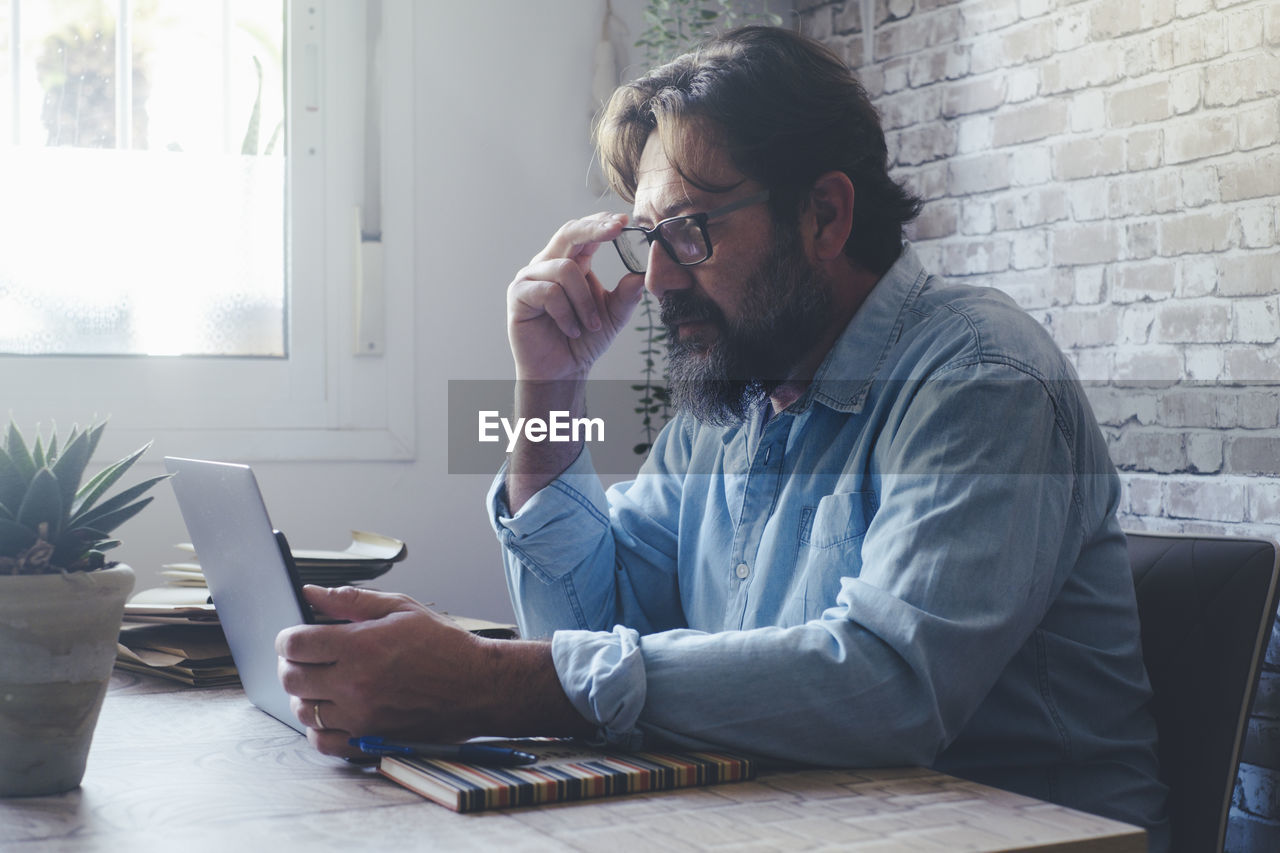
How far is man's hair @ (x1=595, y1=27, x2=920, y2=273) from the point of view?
1473 millimetres

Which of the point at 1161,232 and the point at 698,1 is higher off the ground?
the point at 698,1

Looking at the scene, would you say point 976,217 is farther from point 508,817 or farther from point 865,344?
point 508,817

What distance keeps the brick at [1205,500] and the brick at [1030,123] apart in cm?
Answer: 75

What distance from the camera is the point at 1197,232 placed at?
6.73ft

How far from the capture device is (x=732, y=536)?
1.48 meters

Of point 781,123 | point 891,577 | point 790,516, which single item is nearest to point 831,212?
point 781,123

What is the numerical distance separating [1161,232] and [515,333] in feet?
3.99

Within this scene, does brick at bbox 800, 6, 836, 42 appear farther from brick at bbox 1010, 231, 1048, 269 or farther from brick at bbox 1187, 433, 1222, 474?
brick at bbox 1187, 433, 1222, 474

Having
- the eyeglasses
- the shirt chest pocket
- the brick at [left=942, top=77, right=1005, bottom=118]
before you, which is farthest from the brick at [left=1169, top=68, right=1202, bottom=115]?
the shirt chest pocket

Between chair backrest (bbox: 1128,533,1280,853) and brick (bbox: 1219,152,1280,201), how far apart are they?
32.2 inches

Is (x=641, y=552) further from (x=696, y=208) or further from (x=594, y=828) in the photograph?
(x=594, y=828)

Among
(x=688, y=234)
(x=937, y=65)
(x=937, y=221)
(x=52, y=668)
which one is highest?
(x=937, y=65)

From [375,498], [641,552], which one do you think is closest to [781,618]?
[641,552]

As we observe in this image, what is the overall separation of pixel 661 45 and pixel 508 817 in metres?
2.30
